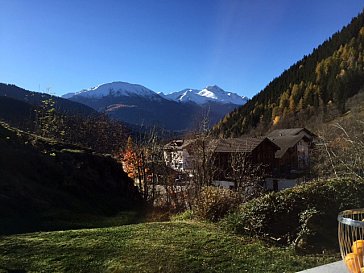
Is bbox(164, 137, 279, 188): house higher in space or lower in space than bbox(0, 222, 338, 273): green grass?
higher

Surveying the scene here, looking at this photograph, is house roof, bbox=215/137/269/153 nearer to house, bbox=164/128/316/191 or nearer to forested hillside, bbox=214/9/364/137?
house, bbox=164/128/316/191

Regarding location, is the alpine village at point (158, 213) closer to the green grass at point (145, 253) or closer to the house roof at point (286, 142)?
the green grass at point (145, 253)

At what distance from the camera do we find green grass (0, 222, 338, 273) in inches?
208

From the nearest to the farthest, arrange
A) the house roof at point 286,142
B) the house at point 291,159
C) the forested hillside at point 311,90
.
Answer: the house at point 291,159
the house roof at point 286,142
the forested hillside at point 311,90

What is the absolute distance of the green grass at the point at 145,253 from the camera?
208 inches

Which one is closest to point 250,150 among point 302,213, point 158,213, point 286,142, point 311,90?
point 286,142

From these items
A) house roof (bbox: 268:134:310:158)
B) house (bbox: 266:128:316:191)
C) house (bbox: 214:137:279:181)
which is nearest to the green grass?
house (bbox: 214:137:279:181)

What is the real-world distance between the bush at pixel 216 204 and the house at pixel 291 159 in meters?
28.7

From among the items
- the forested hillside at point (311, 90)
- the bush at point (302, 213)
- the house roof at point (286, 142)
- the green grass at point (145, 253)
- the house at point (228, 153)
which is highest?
the forested hillside at point (311, 90)

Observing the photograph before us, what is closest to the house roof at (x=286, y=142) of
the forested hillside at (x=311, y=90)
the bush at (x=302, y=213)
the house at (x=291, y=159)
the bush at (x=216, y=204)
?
the house at (x=291, y=159)

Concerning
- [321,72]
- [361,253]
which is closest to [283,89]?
[321,72]

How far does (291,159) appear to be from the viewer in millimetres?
44344

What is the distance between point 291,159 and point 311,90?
35865 mm

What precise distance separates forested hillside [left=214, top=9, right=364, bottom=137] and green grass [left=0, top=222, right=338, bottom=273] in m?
63.8
